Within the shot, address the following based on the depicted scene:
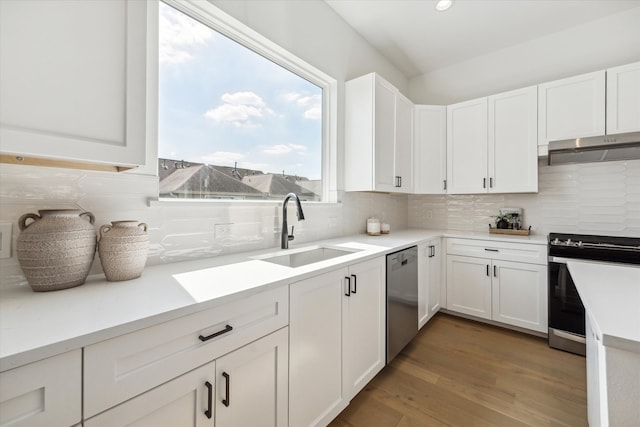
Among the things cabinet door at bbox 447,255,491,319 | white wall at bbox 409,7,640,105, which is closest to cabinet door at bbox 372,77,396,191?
cabinet door at bbox 447,255,491,319

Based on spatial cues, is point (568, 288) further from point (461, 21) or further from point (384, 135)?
point (461, 21)

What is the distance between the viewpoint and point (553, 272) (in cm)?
215

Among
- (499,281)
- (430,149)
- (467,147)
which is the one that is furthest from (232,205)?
(467,147)

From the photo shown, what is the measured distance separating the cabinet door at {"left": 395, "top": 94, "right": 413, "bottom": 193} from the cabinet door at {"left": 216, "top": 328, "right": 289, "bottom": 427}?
204 cm

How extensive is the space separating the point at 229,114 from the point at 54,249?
45.2 inches

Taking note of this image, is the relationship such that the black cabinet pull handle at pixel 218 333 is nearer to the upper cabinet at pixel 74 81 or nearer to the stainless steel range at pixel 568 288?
the upper cabinet at pixel 74 81

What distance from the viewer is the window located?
1433 millimetres

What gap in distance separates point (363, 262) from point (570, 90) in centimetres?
249

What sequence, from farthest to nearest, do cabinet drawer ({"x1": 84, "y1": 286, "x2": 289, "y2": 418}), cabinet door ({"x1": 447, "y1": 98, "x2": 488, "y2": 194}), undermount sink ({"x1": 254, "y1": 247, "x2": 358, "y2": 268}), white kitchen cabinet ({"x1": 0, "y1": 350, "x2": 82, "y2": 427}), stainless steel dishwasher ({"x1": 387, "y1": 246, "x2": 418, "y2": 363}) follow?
cabinet door ({"x1": 447, "y1": 98, "x2": 488, "y2": 194}) < stainless steel dishwasher ({"x1": 387, "y1": 246, "x2": 418, "y2": 363}) < undermount sink ({"x1": 254, "y1": 247, "x2": 358, "y2": 268}) < cabinet drawer ({"x1": 84, "y1": 286, "x2": 289, "y2": 418}) < white kitchen cabinet ({"x1": 0, "y1": 350, "x2": 82, "y2": 427})

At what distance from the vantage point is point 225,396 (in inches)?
35.1

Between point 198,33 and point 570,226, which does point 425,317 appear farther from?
point 198,33

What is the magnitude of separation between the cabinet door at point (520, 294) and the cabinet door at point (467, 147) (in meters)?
0.84

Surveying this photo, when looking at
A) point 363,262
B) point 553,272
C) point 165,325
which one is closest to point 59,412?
point 165,325

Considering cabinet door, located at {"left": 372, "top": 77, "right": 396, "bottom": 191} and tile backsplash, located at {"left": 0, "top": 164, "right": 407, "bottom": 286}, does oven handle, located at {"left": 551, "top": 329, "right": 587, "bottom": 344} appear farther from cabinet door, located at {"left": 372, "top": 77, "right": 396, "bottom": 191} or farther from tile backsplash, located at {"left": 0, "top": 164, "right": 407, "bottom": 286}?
tile backsplash, located at {"left": 0, "top": 164, "right": 407, "bottom": 286}
